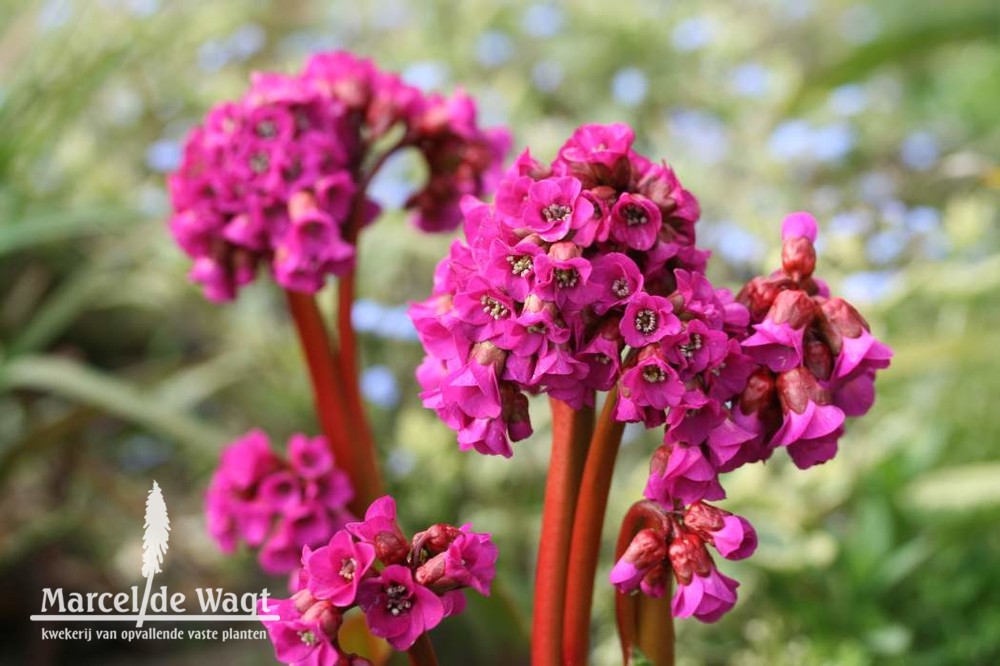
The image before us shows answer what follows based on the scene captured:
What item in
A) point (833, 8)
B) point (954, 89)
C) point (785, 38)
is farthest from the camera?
point (833, 8)

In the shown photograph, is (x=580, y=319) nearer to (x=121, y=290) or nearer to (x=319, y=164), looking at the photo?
(x=319, y=164)

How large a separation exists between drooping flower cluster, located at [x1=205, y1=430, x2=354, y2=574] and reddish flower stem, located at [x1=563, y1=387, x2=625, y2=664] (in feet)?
0.86

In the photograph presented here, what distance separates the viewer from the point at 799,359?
23.7 inches

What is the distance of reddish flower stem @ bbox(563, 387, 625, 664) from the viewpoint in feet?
2.08

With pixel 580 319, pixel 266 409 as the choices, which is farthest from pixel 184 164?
pixel 266 409

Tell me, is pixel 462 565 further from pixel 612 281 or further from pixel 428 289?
pixel 428 289

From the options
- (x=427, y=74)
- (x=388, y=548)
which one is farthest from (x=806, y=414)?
(x=427, y=74)

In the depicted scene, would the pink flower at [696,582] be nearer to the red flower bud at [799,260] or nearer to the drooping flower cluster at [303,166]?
the red flower bud at [799,260]

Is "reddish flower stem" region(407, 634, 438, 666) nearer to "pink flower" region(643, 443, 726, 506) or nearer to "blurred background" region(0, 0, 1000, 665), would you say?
"pink flower" region(643, 443, 726, 506)

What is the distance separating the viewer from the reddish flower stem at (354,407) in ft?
2.96

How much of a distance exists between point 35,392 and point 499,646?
1.16 metres

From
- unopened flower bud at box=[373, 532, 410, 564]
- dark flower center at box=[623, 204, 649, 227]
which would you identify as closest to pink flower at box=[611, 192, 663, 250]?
dark flower center at box=[623, 204, 649, 227]

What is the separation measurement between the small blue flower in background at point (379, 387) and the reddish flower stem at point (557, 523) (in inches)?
38.1

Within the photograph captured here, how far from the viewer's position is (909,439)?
Result: 1.45 metres
